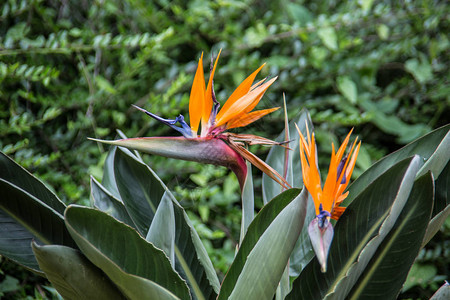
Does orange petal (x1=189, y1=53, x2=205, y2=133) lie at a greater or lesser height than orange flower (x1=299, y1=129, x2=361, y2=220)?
greater

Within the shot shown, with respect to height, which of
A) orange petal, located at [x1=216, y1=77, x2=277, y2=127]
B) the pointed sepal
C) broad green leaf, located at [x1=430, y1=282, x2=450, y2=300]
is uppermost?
orange petal, located at [x1=216, y1=77, x2=277, y2=127]

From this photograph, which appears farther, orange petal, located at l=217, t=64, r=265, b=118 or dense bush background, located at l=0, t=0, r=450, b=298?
dense bush background, located at l=0, t=0, r=450, b=298

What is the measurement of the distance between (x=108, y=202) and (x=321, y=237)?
39cm

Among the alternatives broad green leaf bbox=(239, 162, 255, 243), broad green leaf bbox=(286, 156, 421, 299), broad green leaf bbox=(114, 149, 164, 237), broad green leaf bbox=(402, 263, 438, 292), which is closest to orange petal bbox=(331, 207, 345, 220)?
broad green leaf bbox=(286, 156, 421, 299)

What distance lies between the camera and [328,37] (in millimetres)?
1495

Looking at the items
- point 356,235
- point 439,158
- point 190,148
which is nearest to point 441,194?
point 439,158

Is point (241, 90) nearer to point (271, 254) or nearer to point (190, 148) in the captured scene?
point (190, 148)

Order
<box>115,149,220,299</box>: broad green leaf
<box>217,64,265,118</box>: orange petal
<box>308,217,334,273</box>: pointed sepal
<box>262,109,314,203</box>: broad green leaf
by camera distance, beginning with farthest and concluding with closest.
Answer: <box>262,109,314,203</box>: broad green leaf < <box>115,149,220,299</box>: broad green leaf < <box>217,64,265,118</box>: orange petal < <box>308,217,334,273</box>: pointed sepal

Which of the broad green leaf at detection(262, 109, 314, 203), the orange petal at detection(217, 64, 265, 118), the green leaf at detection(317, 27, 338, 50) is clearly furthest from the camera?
the green leaf at detection(317, 27, 338, 50)

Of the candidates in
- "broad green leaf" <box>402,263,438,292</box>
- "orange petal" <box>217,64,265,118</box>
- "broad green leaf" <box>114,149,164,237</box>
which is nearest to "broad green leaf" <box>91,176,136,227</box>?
"broad green leaf" <box>114,149,164,237</box>

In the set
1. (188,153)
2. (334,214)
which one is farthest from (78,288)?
(334,214)

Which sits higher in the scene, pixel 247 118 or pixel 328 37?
pixel 328 37

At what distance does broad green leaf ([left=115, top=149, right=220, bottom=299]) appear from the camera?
2.15ft

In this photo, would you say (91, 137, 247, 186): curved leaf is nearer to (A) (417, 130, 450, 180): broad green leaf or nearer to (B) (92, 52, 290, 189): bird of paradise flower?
(B) (92, 52, 290, 189): bird of paradise flower
